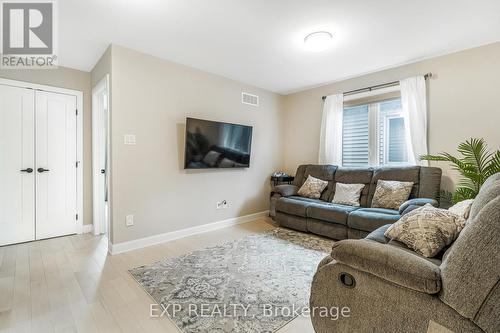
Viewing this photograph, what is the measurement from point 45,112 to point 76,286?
251 cm

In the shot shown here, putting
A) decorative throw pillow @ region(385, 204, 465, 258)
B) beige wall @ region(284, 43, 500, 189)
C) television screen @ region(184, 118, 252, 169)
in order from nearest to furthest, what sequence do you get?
decorative throw pillow @ region(385, 204, 465, 258), beige wall @ region(284, 43, 500, 189), television screen @ region(184, 118, 252, 169)

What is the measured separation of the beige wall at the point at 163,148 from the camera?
2840 millimetres

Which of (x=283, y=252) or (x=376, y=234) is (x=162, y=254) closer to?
(x=283, y=252)

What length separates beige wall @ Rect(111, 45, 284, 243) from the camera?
2840 millimetres

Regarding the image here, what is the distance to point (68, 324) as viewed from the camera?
161cm

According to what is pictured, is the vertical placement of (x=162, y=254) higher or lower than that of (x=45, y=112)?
lower

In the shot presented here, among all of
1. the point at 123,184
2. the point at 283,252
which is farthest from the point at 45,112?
the point at 283,252

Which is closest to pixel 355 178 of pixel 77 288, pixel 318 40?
pixel 318 40

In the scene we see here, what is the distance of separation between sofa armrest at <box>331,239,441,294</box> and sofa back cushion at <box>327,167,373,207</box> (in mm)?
2490

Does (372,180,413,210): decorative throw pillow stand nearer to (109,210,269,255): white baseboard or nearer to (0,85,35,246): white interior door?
(109,210,269,255): white baseboard

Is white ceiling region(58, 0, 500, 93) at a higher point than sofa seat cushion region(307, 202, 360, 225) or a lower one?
higher

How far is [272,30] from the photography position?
8.15 ft

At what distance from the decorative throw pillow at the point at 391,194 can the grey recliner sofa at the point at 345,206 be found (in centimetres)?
10

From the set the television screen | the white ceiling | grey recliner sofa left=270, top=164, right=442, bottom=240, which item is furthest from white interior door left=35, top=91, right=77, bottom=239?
grey recliner sofa left=270, top=164, right=442, bottom=240
